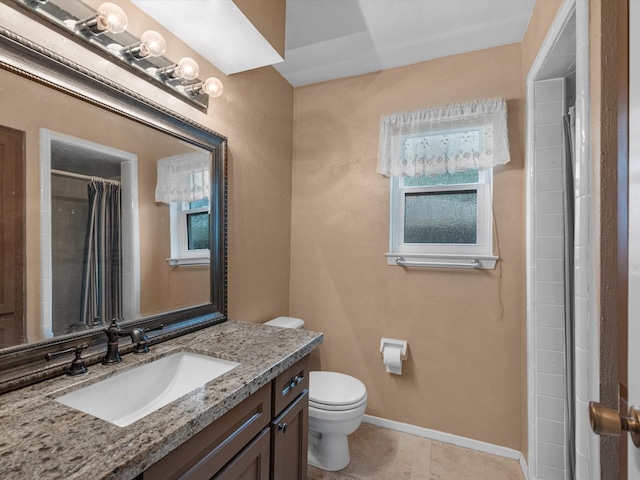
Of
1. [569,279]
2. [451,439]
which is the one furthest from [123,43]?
[451,439]

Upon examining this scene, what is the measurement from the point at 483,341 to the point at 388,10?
2034 millimetres

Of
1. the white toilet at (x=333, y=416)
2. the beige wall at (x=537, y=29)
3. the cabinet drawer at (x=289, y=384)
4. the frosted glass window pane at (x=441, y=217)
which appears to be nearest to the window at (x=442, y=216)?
the frosted glass window pane at (x=441, y=217)

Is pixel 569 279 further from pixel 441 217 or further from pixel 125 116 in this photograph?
pixel 125 116

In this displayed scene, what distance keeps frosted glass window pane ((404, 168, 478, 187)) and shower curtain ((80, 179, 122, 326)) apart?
1776mm

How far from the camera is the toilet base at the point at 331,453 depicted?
180cm

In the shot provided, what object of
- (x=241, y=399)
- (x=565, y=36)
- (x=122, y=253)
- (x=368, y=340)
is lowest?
(x=368, y=340)

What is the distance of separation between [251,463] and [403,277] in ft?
4.87

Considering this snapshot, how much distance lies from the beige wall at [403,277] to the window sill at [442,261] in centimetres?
5

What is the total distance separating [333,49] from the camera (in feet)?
6.64

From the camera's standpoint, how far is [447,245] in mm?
2111

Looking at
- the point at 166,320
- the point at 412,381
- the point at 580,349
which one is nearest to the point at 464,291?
the point at 412,381

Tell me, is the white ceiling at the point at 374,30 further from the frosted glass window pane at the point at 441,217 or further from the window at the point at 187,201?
the frosted glass window pane at the point at 441,217

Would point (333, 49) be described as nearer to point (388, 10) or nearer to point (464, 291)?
point (388, 10)

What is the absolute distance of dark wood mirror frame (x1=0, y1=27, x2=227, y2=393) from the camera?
0.90 meters
